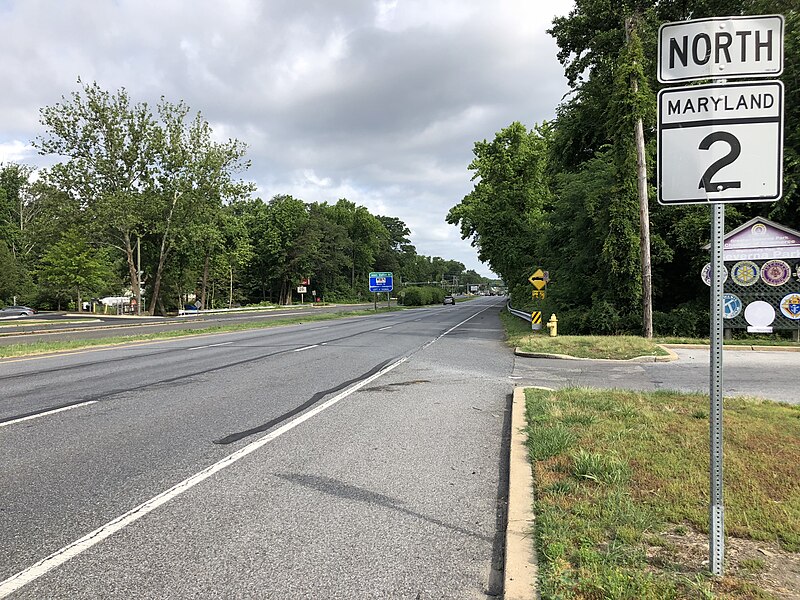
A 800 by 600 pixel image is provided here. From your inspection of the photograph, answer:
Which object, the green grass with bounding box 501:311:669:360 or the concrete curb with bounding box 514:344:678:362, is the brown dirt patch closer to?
the concrete curb with bounding box 514:344:678:362

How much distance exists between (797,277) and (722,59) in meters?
16.9

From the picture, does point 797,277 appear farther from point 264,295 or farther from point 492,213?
point 264,295

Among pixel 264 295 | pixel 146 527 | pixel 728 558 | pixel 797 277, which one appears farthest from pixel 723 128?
pixel 264 295

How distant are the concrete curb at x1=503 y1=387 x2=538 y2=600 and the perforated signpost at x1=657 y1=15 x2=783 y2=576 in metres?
0.99

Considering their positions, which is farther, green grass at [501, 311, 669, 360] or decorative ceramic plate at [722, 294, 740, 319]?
decorative ceramic plate at [722, 294, 740, 319]

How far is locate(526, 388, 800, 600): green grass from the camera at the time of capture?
2842 millimetres

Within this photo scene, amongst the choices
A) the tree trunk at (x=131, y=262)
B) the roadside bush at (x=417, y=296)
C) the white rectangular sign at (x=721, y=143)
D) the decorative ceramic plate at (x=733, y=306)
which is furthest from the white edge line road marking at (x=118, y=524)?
the roadside bush at (x=417, y=296)

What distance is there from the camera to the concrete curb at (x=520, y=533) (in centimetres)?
285

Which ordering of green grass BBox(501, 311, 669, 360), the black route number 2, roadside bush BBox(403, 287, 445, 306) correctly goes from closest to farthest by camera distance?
the black route number 2, green grass BBox(501, 311, 669, 360), roadside bush BBox(403, 287, 445, 306)

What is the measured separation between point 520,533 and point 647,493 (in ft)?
4.01

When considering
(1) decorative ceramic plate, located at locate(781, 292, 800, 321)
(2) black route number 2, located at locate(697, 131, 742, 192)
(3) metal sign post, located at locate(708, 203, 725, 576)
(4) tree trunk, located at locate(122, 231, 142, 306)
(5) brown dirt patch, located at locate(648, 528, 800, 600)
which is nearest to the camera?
(5) brown dirt patch, located at locate(648, 528, 800, 600)

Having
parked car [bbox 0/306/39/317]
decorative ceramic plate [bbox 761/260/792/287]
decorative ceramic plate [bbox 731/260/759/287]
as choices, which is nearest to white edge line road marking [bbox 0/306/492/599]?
decorative ceramic plate [bbox 731/260/759/287]

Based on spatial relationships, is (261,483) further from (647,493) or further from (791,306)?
(791,306)

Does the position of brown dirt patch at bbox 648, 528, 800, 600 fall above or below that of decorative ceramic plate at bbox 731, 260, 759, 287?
below
